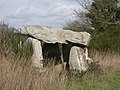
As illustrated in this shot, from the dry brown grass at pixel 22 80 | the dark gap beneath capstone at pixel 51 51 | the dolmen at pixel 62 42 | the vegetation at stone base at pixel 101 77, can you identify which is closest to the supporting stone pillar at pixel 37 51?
the dolmen at pixel 62 42

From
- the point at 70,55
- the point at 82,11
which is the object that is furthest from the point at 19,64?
the point at 82,11

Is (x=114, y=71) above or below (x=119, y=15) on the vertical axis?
below

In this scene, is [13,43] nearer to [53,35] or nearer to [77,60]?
[53,35]

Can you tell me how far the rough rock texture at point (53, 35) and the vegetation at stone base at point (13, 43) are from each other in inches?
17.8

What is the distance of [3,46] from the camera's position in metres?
11.1

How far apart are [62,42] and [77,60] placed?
90cm

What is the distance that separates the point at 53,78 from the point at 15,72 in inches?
44.7

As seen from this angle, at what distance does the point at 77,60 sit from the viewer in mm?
13562

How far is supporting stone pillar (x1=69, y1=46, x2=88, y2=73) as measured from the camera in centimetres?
1341

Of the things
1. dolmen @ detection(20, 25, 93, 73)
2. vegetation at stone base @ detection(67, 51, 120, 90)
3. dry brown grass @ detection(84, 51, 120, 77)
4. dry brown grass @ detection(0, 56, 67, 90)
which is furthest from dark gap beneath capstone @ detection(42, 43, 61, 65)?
dry brown grass @ detection(0, 56, 67, 90)

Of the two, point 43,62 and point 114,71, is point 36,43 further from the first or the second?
point 114,71

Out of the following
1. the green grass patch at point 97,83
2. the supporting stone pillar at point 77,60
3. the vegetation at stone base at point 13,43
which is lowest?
the green grass patch at point 97,83

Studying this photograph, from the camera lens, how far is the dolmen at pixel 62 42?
13.1m

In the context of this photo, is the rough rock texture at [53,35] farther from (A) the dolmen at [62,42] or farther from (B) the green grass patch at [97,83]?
(B) the green grass patch at [97,83]
